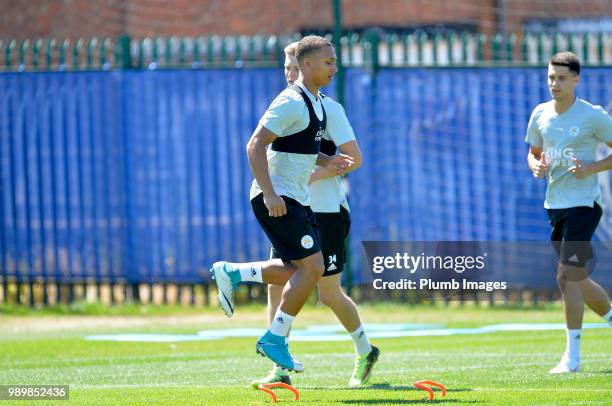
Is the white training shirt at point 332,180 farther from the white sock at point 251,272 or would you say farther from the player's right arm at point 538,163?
the player's right arm at point 538,163

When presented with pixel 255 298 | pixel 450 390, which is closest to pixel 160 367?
pixel 450 390

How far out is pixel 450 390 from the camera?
7.90m

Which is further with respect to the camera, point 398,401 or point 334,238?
point 334,238

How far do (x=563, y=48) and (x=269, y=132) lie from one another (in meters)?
7.72

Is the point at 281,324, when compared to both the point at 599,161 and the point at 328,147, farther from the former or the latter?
the point at 599,161

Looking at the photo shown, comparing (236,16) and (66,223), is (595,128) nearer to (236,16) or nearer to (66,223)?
(66,223)

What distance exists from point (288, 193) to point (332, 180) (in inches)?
37.9

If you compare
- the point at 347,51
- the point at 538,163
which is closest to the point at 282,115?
the point at 538,163

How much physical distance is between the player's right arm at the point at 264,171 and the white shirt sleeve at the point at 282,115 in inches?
1.6

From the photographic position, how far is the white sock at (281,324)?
25.1 feet

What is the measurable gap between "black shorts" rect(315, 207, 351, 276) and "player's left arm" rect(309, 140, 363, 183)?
27 cm

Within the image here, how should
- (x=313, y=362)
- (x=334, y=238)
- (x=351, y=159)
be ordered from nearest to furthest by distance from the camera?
(x=351, y=159) → (x=334, y=238) → (x=313, y=362)

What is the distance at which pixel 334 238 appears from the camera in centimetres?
856

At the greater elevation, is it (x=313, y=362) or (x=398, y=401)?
(x=398, y=401)
